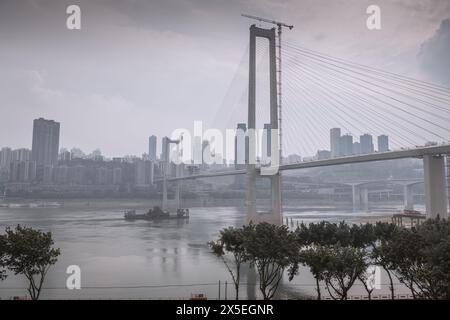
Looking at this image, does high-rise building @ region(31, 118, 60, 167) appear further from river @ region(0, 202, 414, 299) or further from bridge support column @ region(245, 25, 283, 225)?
bridge support column @ region(245, 25, 283, 225)

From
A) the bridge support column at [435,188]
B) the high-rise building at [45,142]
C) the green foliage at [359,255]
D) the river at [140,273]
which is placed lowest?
the river at [140,273]

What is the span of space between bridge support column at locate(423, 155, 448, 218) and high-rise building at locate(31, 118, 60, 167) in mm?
46726

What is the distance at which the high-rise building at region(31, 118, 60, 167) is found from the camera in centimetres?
4856

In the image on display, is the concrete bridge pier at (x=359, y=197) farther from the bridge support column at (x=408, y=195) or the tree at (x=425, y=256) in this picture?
the tree at (x=425, y=256)

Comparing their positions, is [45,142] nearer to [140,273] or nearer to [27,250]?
[140,273]

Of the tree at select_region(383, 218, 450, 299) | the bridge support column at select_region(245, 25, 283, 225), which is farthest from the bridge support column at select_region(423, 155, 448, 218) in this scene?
the bridge support column at select_region(245, 25, 283, 225)

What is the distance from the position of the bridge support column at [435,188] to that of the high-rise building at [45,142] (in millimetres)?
46726

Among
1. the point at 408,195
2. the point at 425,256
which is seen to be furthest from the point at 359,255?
the point at 408,195

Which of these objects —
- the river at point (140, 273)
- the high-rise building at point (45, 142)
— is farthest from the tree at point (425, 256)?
the high-rise building at point (45, 142)

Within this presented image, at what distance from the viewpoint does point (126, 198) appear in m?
55.7

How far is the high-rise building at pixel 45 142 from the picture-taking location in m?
48.6

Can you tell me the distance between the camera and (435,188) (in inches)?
413
